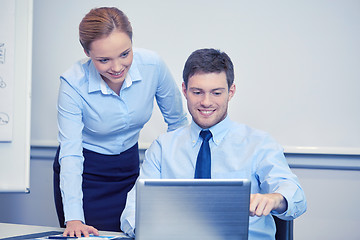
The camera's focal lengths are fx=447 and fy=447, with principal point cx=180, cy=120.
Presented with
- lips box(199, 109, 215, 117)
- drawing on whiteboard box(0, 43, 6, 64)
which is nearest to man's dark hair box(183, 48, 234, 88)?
lips box(199, 109, 215, 117)

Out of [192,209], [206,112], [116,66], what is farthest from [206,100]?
[192,209]

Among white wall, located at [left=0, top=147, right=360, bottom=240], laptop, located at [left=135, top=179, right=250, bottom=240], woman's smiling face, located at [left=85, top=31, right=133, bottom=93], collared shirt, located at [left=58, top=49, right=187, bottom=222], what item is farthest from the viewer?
white wall, located at [left=0, top=147, right=360, bottom=240]

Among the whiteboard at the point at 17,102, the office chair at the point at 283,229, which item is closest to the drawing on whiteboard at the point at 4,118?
the whiteboard at the point at 17,102

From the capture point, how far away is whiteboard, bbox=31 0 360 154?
2.18 metres

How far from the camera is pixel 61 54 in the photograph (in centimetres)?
255

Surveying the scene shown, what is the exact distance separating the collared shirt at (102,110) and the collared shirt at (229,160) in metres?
0.27

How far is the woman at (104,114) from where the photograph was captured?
1525mm

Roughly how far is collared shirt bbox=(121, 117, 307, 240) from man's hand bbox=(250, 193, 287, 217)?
137 mm

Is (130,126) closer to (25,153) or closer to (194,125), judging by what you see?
(194,125)

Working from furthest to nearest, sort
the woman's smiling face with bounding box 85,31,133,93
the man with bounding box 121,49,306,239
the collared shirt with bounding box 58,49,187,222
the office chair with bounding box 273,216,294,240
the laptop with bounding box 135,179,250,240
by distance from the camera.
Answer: the collared shirt with bounding box 58,49,187,222 → the woman's smiling face with bounding box 85,31,133,93 → the man with bounding box 121,49,306,239 → the office chair with bounding box 273,216,294,240 → the laptop with bounding box 135,179,250,240

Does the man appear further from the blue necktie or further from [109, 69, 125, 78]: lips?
[109, 69, 125, 78]: lips

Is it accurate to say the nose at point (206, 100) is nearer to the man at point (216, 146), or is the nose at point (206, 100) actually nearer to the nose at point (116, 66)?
the man at point (216, 146)

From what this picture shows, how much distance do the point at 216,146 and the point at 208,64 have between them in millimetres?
279

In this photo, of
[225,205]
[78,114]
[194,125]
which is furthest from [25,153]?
[225,205]
